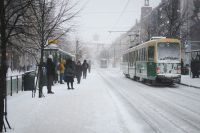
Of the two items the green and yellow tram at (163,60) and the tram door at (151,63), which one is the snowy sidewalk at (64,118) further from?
the tram door at (151,63)

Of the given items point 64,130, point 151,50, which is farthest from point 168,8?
point 64,130

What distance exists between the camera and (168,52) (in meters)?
27.2

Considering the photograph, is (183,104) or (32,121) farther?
(183,104)

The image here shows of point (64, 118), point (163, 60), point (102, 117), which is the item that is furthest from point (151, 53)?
point (64, 118)

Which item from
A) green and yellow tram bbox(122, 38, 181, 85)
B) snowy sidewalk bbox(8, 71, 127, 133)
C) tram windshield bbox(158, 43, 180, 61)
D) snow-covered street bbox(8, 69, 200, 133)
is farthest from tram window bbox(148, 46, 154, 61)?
snowy sidewalk bbox(8, 71, 127, 133)

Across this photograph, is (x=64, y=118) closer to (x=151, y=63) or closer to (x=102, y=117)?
(x=102, y=117)

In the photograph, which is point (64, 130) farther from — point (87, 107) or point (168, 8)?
point (168, 8)

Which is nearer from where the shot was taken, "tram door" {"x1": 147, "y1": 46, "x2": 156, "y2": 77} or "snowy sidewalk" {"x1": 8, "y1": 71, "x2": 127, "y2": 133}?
"snowy sidewalk" {"x1": 8, "y1": 71, "x2": 127, "y2": 133}

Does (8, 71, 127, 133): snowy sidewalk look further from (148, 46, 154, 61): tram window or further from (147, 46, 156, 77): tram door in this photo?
(148, 46, 154, 61): tram window

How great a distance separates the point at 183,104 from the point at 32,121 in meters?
7.20

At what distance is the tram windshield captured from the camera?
27.0m

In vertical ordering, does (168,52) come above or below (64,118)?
above

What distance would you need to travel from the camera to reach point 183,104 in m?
16.0

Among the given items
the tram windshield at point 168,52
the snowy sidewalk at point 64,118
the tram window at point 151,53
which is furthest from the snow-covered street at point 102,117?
the tram window at point 151,53
